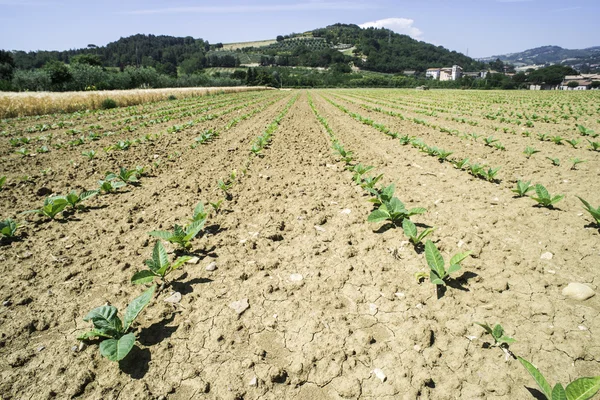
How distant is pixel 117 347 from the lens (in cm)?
194

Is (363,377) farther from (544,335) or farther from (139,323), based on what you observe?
(139,323)

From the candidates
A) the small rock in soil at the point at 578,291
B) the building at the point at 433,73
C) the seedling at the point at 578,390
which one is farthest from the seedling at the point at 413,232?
the building at the point at 433,73

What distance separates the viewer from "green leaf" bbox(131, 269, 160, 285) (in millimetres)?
2641

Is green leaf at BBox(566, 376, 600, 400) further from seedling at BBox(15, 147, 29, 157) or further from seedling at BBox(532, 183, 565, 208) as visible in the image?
seedling at BBox(15, 147, 29, 157)

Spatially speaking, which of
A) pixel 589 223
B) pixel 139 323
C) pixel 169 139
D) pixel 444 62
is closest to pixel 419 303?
pixel 139 323

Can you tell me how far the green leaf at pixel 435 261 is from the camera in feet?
8.75

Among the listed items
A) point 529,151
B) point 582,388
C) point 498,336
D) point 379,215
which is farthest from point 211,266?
point 529,151

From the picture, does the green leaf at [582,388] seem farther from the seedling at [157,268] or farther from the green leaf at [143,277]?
the green leaf at [143,277]

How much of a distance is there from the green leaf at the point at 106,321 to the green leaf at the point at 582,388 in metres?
2.93

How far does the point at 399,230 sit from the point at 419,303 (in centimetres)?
135

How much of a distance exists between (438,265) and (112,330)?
281 centimetres

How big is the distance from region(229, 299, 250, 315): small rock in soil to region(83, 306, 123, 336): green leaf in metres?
0.86

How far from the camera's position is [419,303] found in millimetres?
2547

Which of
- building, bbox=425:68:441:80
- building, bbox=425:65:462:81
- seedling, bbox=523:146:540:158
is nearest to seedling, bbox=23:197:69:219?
seedling, bbox=523:146:540:158
